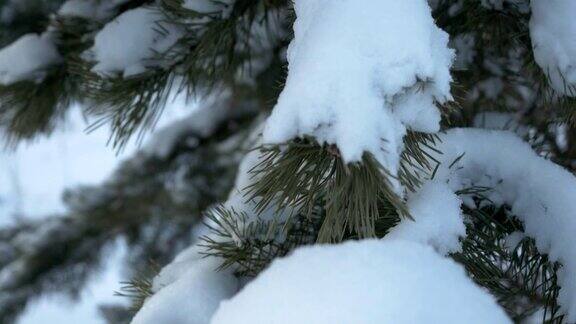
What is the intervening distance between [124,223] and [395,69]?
1.73 m

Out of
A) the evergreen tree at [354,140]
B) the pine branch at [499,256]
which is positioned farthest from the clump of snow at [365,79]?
the pine branch at [499,256]

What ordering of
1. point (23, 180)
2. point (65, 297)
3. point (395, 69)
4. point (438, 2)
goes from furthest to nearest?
point (23, 180), point (65, 297), point (438, 2), point (395, 69)

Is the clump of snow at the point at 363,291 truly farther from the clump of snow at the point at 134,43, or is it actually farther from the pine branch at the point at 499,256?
the clump of snow at the point at 134,43

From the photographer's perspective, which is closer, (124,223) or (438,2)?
(438,2)

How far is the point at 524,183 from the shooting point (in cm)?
85

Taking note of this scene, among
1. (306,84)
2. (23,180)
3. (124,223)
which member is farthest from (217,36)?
(23,180)

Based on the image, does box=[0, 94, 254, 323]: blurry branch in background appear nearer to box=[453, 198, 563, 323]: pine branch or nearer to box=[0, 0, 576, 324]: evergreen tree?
box=[0, 0, 576, 324]: evergreen tree

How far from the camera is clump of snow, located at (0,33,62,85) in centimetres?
122

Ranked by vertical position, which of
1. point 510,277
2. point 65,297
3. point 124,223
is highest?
point 510,277

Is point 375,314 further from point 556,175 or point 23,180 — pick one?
point 23,180

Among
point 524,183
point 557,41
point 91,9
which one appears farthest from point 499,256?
point 91,9

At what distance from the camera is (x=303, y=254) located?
1.72 feet

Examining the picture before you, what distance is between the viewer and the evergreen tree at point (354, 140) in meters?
0.51

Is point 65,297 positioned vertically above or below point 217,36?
below
